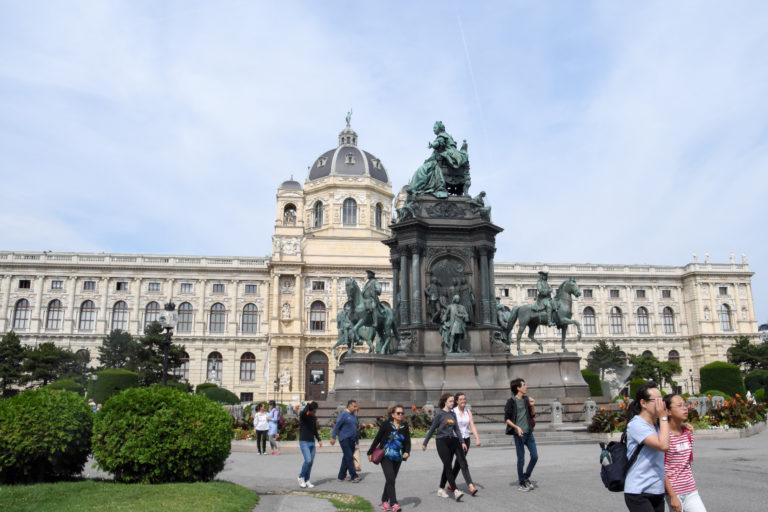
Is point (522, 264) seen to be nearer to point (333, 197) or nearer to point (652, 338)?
point (652, 338)

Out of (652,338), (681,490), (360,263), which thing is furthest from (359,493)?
(652,338)

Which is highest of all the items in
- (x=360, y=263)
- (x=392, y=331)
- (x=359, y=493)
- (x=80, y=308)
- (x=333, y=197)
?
(x=333, y=197)

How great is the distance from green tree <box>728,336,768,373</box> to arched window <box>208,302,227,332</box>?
59154 millimetres

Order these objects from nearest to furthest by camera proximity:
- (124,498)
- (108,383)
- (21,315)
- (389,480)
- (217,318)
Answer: (124,498), (389,480), (108,383), (21,315), (217,318)

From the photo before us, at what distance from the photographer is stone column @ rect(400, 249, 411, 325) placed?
21000mm

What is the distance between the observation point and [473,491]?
916 centimetres

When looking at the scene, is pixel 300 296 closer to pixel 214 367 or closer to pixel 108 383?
pixel 214 367

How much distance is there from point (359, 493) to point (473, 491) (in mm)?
1979

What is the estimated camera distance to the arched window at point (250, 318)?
7731 centimetres

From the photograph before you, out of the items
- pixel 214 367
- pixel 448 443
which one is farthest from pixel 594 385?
pixel 214 367

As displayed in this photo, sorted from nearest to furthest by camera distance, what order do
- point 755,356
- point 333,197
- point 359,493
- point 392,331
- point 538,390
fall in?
point 359,493
point 538,390
point 392,331
point 755,356
point 333,197

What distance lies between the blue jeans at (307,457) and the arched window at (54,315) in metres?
72.8

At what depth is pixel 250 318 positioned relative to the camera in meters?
77.6

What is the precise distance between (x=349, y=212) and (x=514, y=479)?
2847 inches
